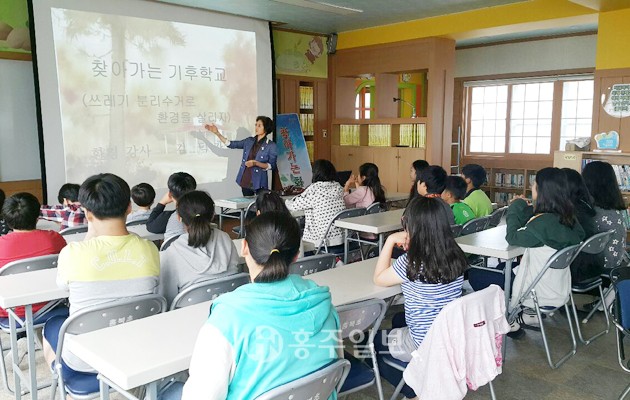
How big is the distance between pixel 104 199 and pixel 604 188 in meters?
3.34

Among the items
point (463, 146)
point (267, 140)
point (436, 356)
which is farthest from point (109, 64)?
point (463, 146)

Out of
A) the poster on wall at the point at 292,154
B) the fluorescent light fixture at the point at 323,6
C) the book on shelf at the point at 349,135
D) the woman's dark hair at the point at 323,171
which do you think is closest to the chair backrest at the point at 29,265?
the woman's dark hair at the point at 323,171

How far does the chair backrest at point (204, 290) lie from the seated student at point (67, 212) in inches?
69.3

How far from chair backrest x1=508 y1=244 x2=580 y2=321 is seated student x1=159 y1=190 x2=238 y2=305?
1.73m

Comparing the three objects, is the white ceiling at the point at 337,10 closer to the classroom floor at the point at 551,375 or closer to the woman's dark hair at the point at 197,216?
the woman's dark hair at the point at 197,216

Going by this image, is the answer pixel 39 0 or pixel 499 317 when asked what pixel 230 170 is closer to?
pixel 39 0

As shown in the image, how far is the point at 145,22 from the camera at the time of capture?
20.0ft

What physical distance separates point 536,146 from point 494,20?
3.44m

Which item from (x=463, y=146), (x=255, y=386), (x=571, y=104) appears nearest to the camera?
(x=255, y=386)

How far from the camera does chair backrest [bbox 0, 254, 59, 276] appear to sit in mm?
2545

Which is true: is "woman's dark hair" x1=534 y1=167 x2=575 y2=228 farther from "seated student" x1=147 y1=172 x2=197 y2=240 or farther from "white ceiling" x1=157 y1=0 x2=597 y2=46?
"white ceiling" x1=157 y1=0 x2=597 y2=46

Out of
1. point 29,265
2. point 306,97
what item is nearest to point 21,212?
point 29,265

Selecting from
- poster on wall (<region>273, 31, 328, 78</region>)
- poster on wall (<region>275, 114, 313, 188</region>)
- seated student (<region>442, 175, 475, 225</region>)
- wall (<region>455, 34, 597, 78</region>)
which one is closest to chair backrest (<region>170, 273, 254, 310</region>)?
seated student (<region>442, 175, 475, 225</region>)

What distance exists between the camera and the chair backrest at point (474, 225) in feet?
12.4
